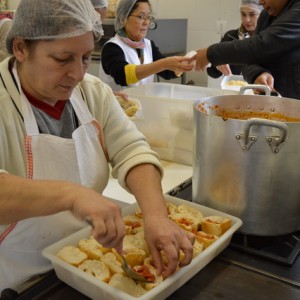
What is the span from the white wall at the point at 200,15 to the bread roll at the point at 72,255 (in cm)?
271

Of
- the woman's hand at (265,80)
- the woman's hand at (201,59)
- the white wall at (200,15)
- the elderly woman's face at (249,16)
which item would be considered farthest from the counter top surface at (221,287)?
the white wall at (200,15)

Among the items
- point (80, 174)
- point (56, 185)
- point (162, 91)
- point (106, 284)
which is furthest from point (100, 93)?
point (162, 91)

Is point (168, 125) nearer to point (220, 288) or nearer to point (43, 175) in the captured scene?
point (43, 175)

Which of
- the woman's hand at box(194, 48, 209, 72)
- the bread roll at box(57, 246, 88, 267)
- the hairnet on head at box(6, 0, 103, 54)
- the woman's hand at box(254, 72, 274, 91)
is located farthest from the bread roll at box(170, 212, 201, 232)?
the woman's hand at box(194, 48, 209, 72)

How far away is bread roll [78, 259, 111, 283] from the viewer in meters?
0.68

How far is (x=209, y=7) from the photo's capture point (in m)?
3.10

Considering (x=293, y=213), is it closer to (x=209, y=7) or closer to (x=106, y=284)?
(x=106, y=284)

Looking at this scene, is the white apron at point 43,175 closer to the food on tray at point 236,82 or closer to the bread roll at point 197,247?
the bread roll at point 197,247

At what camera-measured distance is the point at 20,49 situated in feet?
2.79

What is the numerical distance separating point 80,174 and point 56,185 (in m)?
0.30

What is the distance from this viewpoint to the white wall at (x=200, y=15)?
3.04m

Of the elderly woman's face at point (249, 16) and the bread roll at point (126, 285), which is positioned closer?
the bread roll at point (126, 285)

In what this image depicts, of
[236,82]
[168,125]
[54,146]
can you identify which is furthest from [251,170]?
[236,82]

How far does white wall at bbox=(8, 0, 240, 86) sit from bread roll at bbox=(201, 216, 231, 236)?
2.53 meters
